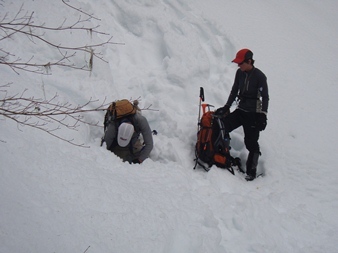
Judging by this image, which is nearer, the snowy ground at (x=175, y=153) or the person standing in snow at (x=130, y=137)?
the snowy ground at (x=175, y=153)

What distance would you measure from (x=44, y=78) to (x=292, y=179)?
5.58 m

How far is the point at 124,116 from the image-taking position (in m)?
5.18

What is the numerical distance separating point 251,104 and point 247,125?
0.42 m

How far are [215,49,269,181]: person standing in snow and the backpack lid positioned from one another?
195cm

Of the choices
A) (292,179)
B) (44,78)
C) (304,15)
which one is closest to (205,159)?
(292,179)

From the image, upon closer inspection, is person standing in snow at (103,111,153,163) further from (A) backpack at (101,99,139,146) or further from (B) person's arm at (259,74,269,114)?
(B) person's arm at (259,74,269,114)

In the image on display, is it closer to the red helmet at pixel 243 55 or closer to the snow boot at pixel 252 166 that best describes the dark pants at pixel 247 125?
the snow boot at pixel 252 166

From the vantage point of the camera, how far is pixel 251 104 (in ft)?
18.1

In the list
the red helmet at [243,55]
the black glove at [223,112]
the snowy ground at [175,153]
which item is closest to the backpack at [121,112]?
the snowy ground at [175,153]

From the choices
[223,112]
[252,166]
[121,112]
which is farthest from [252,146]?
[121,112]

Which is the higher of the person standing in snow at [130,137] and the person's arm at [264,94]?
the person's arm at [264,94]

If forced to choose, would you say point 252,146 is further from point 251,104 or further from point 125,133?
point 125,133

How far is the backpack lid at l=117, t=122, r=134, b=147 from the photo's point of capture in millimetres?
5055

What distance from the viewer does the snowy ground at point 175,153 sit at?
302 centimetres
